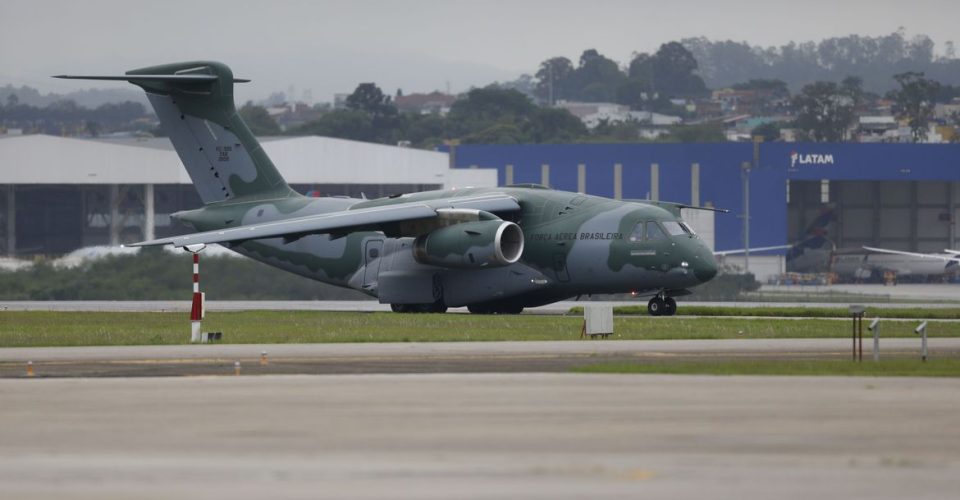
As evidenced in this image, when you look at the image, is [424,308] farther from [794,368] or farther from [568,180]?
[568,180]

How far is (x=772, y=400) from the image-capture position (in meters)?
19.4

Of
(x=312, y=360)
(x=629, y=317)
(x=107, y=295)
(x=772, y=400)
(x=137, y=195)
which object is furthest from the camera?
(x=137, y=195)

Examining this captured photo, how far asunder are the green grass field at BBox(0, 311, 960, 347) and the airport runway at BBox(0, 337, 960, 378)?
63.0 inches

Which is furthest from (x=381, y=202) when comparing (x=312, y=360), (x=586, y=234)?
(x=312, y=360)

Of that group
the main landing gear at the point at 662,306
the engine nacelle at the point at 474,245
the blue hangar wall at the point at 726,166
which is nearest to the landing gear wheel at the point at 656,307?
the main landing gear at the point at 662,306

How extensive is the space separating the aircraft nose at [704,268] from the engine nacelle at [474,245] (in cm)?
456

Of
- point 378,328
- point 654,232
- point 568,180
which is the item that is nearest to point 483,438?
point 378,328

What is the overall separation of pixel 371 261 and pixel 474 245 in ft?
14.3

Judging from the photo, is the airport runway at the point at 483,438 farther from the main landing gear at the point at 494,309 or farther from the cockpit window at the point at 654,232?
the main landing gear at the point at 494,309

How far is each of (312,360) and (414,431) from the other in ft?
29.7

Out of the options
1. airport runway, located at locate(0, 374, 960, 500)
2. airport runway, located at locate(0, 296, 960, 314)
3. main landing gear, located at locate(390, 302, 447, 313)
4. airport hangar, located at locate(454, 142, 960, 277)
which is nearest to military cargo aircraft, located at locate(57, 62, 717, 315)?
main landing gear, located at locate(390, 302, 447, 313)

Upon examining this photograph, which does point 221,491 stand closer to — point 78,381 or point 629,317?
A: point 78,381

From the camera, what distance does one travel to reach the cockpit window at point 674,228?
41.4 metres

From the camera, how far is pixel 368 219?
4094cm
